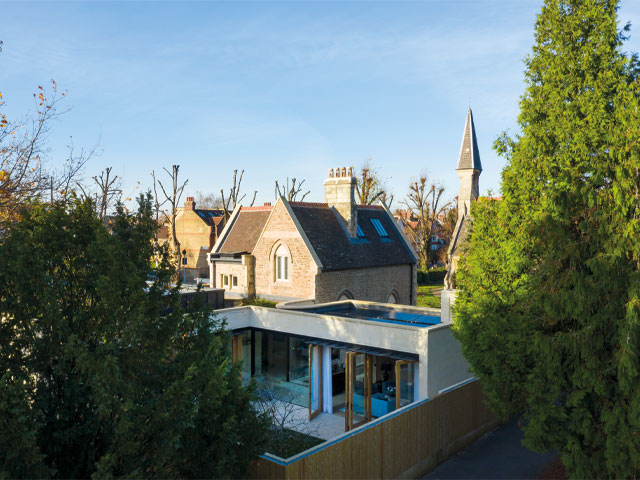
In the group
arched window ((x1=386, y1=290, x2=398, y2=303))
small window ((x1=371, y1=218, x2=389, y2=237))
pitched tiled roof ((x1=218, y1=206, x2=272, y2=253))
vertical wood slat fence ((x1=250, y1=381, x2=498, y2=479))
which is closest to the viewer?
vertical wood slat fence ((x1=250, y1=381, x2=498, y2=479))

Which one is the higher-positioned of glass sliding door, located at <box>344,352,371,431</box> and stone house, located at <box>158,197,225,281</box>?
stone house, located at <box>158,197,225,281</box>

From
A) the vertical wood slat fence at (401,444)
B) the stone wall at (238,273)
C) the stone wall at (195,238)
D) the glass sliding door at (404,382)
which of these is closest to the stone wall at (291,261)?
the stone wall at (238,273)

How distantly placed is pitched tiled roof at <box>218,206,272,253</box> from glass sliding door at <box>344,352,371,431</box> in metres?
16.4

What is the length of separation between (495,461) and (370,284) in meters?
17.8

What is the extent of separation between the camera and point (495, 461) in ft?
49.2

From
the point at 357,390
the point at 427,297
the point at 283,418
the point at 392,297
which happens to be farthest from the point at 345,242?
the point at 283,418

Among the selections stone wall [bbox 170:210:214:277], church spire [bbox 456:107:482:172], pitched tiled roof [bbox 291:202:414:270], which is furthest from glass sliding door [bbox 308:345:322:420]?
stone wall [bbox 170:210:214:277]

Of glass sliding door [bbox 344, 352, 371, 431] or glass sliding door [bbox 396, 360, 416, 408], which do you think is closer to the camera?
glass sliding door [bbox 396, 360, 416, 408]

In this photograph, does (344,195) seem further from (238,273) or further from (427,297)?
(427,297)

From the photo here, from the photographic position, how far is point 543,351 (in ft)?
38.5

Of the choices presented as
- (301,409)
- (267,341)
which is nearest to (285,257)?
(267,341)

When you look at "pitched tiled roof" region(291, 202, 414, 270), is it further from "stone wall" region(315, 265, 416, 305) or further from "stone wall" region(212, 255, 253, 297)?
"stone wall" region(212, 255, 253, 297)

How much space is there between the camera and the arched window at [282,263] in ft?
99.3

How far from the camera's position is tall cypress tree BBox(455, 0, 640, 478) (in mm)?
11141
